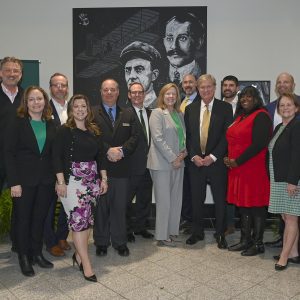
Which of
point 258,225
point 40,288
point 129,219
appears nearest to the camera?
point 40,288

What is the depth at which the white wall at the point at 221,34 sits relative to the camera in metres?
4.88

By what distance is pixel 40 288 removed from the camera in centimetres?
275

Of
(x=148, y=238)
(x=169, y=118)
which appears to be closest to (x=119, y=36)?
(x=169, y=118)

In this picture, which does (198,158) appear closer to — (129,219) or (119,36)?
(129,219)

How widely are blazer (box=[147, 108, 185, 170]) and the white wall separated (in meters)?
1.70

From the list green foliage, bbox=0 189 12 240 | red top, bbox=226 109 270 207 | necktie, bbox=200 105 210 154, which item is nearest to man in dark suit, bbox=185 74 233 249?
necktie, bbox=200 105 210 154

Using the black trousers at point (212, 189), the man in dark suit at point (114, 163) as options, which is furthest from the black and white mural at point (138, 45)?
the black trousers at point (212, 189)

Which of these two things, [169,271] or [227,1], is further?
[227,1]

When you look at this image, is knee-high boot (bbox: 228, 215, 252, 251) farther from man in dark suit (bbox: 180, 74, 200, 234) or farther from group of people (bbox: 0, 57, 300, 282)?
man in dark suit (bbox: 180, 74, 200, 234)

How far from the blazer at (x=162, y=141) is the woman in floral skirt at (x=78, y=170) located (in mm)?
874

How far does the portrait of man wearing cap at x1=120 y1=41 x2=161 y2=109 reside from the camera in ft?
16.2

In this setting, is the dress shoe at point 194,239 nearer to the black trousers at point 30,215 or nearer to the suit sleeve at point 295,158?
the suit sleeve at point 295,158

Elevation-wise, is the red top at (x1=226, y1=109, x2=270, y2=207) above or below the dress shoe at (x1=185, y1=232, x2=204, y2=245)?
above

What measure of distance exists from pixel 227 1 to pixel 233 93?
167 centimetres
